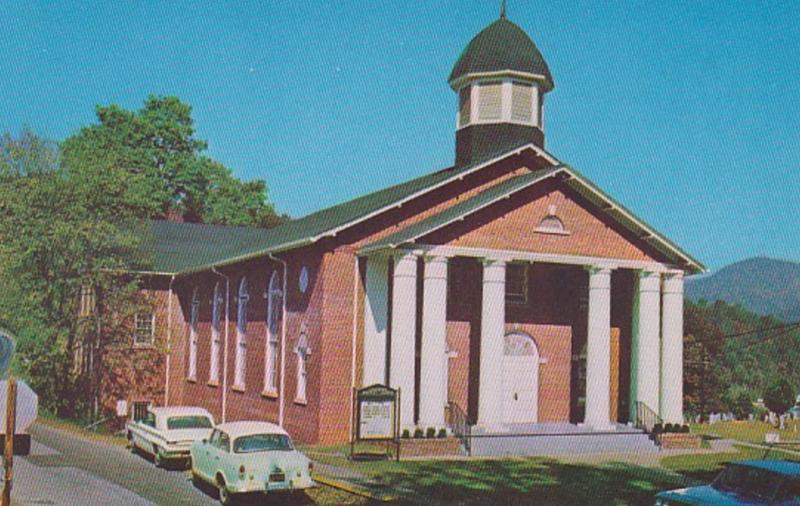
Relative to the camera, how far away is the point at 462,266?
31.8 metres

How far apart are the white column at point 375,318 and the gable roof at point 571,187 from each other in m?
0.85

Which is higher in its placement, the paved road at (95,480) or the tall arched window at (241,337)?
the tall arched window at (241,337)

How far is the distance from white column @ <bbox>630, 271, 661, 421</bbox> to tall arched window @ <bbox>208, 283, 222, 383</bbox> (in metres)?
16.8

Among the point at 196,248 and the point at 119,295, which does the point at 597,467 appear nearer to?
the point at 119,295

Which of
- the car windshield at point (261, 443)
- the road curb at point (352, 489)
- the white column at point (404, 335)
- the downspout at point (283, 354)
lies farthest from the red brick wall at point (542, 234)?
the car windshield at point (261, 443)

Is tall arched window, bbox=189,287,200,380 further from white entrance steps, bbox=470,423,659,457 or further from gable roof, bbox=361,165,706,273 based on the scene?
white entrance steps, bbox=470,423,659,457

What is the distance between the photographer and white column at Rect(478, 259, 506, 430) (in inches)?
1115

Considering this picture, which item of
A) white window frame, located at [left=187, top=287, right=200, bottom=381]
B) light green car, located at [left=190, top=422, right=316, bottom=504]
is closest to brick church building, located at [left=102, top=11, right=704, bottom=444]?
white window frame, located at [left=187, top=287, right=200, bottom=381]

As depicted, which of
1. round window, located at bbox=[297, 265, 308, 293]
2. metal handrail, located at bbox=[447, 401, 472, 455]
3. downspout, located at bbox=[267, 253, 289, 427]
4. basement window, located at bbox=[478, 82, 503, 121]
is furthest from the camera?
basement window, located at bbox=[478, 82, 503, 121]

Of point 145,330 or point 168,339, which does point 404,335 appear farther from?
point 145,330

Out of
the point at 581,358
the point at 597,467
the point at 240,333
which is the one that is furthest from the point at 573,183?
the point at 240,333

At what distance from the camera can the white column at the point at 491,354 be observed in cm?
2831

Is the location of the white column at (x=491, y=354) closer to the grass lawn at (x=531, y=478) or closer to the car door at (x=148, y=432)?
the grass lawn at (x=531, y=478)

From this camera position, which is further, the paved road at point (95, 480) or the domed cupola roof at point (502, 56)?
the domed cupola roof at point (502, 56)
